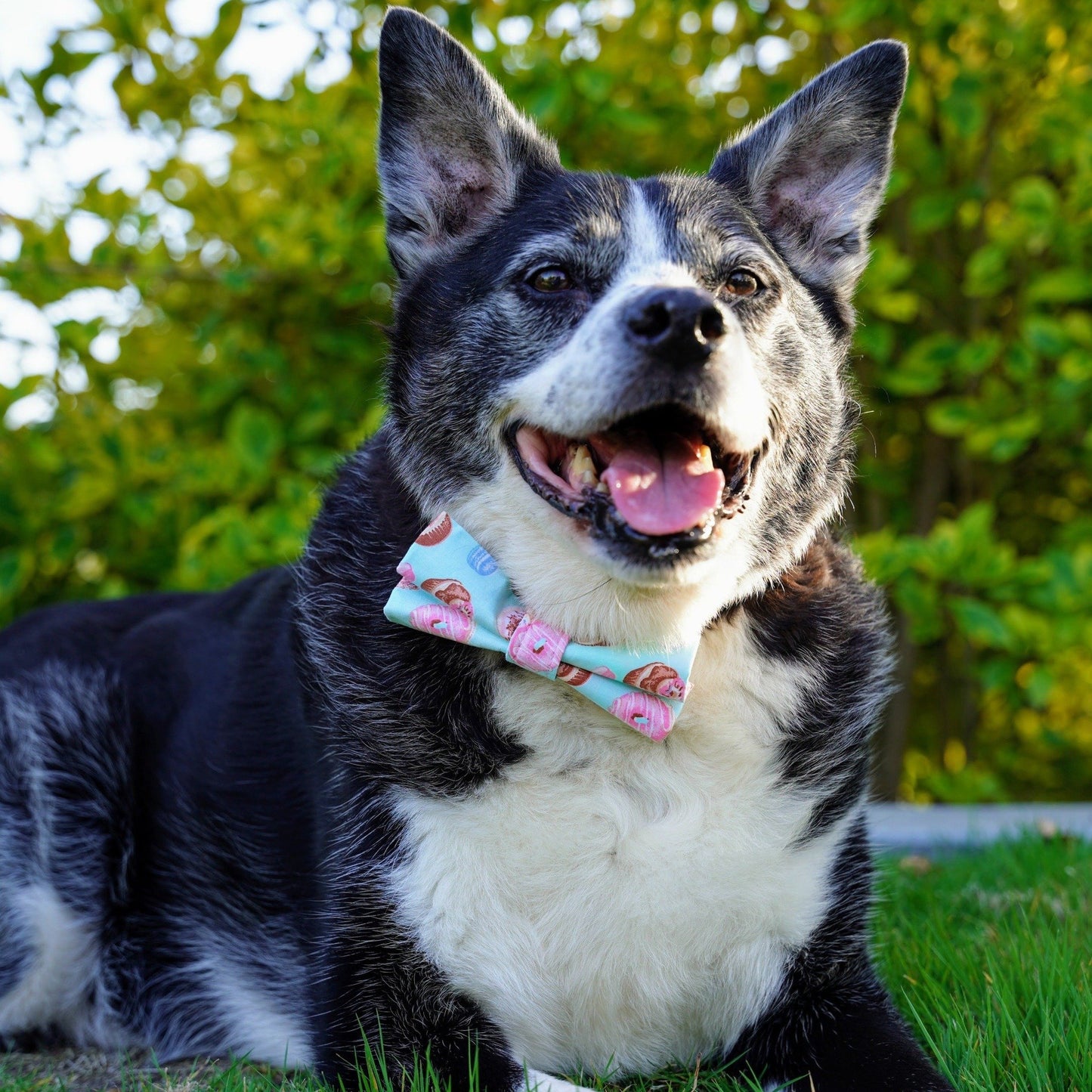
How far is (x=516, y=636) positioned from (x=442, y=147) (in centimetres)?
104

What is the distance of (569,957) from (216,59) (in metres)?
3.46

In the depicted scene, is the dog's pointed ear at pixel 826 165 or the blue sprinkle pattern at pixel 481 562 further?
the dog's pointed ear at pixel 826 165

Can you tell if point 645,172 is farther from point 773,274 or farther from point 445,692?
point 445,692

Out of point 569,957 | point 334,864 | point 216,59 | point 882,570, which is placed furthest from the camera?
point 216,59

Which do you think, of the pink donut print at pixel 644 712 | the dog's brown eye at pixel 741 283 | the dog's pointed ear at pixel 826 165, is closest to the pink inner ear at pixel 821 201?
the dog's pointed ear at pixel 826 165

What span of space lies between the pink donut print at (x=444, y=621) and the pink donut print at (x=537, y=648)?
8 cm

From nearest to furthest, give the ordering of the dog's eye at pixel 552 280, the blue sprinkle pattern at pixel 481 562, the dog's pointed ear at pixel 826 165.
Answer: the blue sprinkle pattern at pixel 481 562, the dog's eye at pixel 552 280, the dog's pointed ear at pixel 826 165

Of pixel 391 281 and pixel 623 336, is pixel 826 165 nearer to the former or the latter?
pixel 623 336

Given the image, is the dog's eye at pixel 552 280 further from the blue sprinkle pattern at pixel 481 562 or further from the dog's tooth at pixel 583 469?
the blue sprinkle pattern at pixel 481 562

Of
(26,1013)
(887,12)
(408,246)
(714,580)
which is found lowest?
(26,1013)

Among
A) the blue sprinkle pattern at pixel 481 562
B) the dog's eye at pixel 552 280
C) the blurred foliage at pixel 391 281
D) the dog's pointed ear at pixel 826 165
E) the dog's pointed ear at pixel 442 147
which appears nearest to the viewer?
the blue sprinkle pattern at pixel 481 562

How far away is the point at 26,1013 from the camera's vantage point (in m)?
2.64

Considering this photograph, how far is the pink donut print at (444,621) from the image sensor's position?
2.07 m

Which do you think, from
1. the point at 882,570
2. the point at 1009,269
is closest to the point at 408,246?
the point at 882,570
